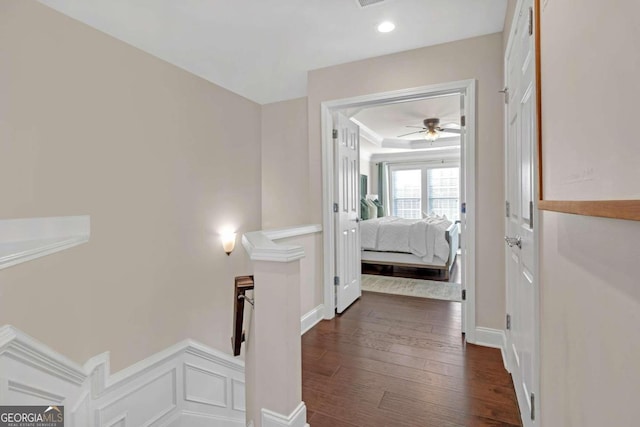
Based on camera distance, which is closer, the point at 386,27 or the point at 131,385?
the point at 386,27

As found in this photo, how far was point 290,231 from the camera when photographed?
246 cm

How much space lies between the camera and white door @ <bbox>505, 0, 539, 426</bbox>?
1.25 m

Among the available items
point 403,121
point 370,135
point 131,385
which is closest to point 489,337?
point 131,385

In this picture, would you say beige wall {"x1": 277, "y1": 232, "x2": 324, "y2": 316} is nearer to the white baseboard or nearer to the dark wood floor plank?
the dark wood floor plank

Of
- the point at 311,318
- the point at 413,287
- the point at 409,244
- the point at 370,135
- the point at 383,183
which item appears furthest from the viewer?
the point at 383,183

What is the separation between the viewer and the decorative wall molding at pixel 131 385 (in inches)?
54.0

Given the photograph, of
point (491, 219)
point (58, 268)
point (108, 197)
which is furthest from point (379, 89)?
point (58, 268)

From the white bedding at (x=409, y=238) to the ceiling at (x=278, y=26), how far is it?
267cm

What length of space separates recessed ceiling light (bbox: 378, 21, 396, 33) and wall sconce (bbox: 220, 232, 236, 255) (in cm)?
267

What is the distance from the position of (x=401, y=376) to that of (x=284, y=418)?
938 millimetres

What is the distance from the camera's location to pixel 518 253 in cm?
166

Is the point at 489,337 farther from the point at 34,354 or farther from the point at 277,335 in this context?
the point at 34,354

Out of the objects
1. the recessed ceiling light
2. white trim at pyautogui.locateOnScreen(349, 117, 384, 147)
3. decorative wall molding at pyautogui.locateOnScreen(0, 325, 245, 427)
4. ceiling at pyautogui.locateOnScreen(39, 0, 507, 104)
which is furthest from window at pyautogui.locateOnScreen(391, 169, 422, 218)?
decorative wall molding at pyautogui.locateOnScreen(0, 325, 245, 427)

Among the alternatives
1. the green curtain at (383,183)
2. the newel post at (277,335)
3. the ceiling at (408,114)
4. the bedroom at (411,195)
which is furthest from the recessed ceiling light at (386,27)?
the green curtain at (383,183)
